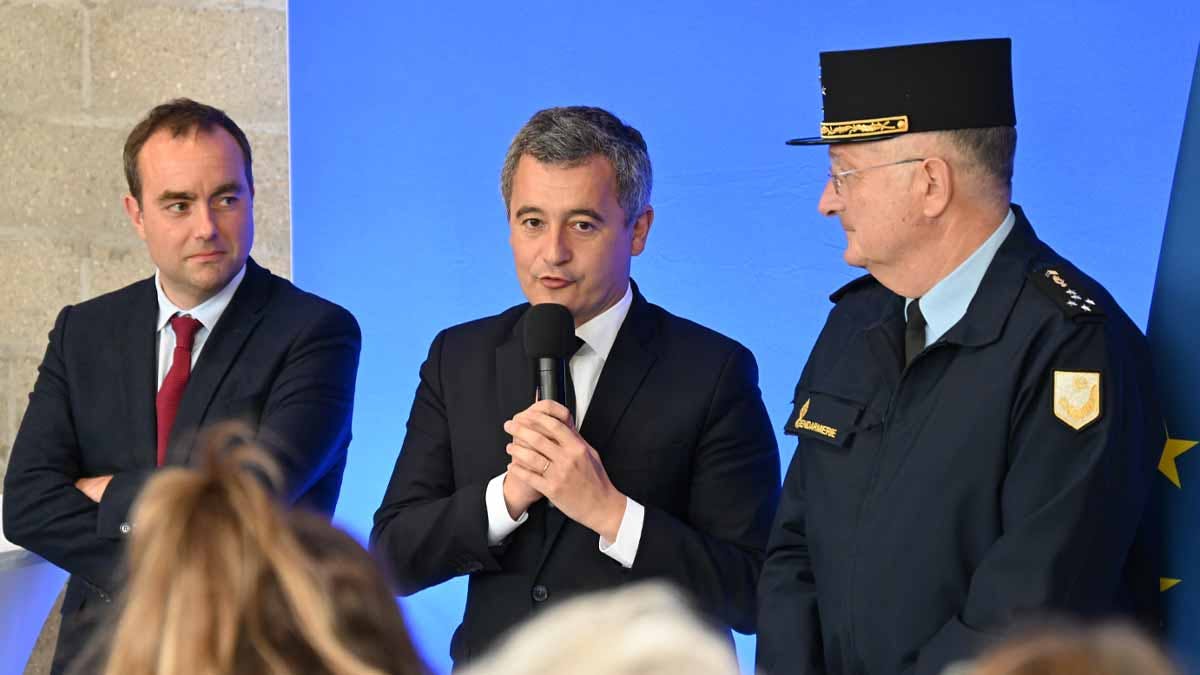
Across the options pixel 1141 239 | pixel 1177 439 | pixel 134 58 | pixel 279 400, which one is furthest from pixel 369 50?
pixel 1177 439

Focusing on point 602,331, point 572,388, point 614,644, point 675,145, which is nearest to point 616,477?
point 572,388

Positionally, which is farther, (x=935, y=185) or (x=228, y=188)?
(x=228, y=188)

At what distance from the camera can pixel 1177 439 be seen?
8.70 feet

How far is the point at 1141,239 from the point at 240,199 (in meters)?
2.16

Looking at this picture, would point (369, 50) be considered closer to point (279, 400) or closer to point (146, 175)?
point (146, 175)

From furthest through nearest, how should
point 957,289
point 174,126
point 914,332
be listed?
point 174,126 < point 914,332 < point 957,289

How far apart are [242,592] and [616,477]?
189cm

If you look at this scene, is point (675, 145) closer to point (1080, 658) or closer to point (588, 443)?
point (588, 443)

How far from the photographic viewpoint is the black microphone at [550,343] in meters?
2.75

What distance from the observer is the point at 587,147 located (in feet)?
9.98

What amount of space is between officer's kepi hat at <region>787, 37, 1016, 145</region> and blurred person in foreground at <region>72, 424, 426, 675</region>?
1.70 m

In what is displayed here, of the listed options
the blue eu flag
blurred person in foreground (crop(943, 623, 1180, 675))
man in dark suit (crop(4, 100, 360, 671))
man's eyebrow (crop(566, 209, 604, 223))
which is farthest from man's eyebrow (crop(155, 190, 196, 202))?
blurred person in foreground (crop(943, 623, 1180, 675))

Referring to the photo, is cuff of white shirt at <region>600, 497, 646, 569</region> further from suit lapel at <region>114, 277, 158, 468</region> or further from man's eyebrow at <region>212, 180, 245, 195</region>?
man's eyebrow at <region>212, 180, 245, 195</region>

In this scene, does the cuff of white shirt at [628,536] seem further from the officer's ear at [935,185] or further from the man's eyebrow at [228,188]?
the man's eyebrow at [228,188]
